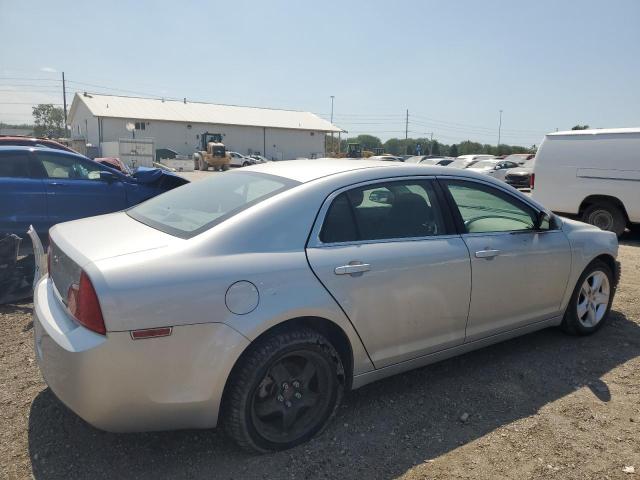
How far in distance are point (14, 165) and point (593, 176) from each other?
925cm

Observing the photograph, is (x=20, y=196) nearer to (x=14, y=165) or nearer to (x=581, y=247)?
(x=14, y=165)

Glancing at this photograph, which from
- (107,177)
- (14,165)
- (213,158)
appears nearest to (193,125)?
(213,158)

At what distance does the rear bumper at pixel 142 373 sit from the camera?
219cm

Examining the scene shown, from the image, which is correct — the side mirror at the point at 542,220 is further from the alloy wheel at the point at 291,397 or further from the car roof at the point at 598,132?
the car roof at the point at 598,132

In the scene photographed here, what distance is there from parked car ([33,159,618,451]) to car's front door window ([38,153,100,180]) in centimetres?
377

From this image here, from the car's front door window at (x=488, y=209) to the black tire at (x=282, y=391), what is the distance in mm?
1455

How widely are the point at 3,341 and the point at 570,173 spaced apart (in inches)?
361

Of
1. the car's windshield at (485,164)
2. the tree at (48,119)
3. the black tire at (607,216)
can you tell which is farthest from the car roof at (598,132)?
the tree at (48,119)

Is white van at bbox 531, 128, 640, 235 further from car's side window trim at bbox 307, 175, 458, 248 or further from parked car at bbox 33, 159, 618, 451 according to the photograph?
car's side window trim at bbox 307, 175, 458, 248

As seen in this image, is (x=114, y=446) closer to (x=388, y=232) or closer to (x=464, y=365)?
(x=388, y=232)

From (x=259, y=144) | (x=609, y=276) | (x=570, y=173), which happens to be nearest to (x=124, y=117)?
(x=259, y=144)

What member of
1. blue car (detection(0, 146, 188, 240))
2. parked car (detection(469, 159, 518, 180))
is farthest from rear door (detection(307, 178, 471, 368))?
parked car (detection(469, 159, 518, 180))

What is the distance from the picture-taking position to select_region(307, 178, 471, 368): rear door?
2.75 metres

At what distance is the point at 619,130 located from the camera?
28.1ft
